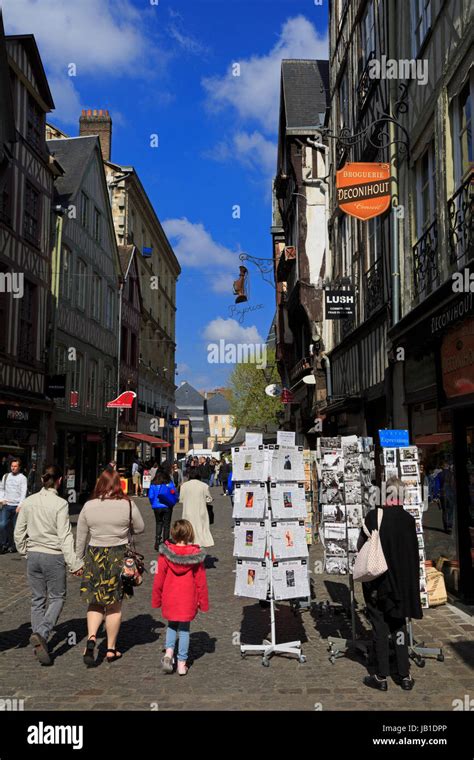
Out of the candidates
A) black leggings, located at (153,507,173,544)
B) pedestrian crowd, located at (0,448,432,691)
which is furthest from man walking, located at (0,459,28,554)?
pedestrian crowd, located at (0,448,432,691)

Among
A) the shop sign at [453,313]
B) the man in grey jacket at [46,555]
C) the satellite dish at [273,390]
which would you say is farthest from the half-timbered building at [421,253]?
the satellite dish at [273,390]

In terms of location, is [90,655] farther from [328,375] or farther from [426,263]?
[328,375]

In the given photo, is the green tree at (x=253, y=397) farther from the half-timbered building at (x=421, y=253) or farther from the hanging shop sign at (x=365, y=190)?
Result: the hanging shop sign at (x=365, y=190)

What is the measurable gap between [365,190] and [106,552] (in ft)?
Result: 23.5

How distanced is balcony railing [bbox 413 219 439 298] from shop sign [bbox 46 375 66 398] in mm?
13093

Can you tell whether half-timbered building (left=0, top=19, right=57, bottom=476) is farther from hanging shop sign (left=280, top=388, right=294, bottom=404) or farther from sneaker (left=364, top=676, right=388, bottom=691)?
sneaker (left=364, top=676, right=388, bottom=691)

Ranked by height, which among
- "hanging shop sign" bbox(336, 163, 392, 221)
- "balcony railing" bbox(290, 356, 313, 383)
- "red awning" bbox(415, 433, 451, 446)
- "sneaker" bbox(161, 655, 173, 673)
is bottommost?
"sneaker" bbox(161, 655, 173, 673)

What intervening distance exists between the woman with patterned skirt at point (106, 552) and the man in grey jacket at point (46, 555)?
5.5 inches

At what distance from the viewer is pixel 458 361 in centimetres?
802

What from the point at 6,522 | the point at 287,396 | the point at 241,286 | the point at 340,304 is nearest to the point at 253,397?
the point at 287,396

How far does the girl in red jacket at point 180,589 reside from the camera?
571cm

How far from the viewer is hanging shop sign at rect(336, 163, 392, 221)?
10.7 meters

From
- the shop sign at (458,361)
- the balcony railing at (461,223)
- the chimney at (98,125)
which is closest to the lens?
the shop sign at (458,361)
